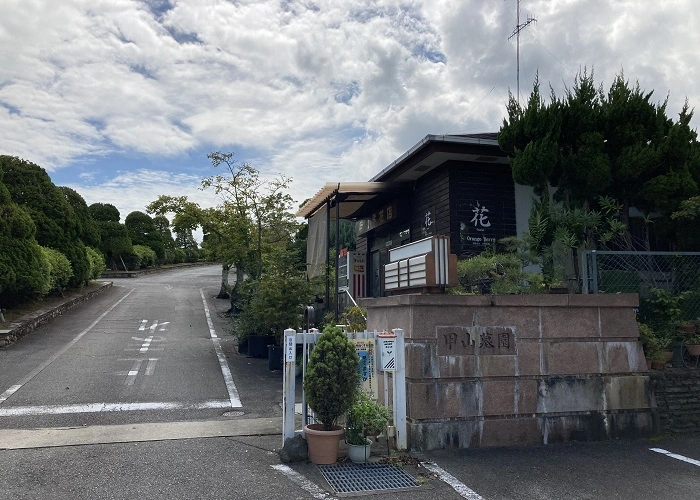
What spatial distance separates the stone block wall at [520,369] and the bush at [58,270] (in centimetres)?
1637

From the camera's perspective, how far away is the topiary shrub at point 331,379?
5.31 m

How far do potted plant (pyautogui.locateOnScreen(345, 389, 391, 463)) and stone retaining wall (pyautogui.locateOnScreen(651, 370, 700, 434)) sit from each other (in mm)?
3503

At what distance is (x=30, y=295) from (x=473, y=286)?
1483cm

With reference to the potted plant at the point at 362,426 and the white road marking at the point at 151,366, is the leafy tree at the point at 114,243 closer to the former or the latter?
the white road marking at the point at 151,366

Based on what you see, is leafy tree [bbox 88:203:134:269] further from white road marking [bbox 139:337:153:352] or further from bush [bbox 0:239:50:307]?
white road marking [bbox 139:337:153:352]

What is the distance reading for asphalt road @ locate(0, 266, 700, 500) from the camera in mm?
4719

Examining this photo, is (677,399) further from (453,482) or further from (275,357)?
(275,357)

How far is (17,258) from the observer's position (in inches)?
628

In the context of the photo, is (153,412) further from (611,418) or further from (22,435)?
(611,418)

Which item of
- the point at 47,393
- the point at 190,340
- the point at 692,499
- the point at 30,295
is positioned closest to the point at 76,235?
the point at 30,295

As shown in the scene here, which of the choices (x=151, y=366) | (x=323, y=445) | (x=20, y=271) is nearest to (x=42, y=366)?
(x=151, y=366)

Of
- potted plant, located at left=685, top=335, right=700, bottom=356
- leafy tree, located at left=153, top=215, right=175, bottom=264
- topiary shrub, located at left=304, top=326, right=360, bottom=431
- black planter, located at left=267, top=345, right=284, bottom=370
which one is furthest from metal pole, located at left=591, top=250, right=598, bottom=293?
leafy tree, located at left=153, top=215, right=175, bottom=264

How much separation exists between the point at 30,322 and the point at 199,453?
12026mm

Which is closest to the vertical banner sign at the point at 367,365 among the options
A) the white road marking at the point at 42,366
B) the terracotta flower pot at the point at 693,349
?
the terracotta flower pot at the point at 693,349
